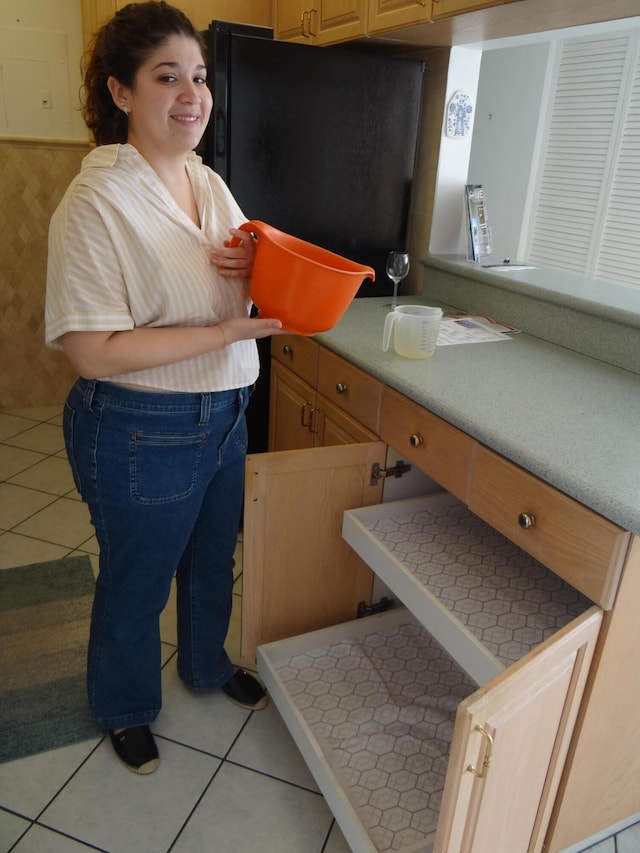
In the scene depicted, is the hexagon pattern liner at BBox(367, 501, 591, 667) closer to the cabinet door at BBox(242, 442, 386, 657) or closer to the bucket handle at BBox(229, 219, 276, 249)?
the cabinet door at BBox(242, 442, 386, 657)

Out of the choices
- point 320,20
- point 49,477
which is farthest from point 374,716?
point 320,20

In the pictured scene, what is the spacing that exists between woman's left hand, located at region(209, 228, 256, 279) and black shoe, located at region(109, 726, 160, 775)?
3.42 feet

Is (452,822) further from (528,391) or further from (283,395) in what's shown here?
(283,395)

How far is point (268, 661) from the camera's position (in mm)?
1563

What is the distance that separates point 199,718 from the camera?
1.61 m

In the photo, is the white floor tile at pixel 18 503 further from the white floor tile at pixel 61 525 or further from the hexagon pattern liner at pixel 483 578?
the hexagon pattern liner at pixel 483 578

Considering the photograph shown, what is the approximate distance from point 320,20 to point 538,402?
1.60 metres

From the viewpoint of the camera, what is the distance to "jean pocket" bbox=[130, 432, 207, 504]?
1.19 meters

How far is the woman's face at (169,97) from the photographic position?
1063 mm

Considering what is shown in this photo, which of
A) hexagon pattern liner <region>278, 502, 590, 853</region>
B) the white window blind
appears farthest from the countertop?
the white window blind

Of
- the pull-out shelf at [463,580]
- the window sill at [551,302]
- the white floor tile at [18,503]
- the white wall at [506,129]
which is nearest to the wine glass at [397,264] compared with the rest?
the window sill at [551,302]

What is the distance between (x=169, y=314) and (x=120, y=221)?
0.17 meters

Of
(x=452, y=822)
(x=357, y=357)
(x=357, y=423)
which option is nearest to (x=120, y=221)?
(x=357, y=357)

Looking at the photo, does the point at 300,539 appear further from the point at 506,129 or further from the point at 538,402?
the point at 506,129
